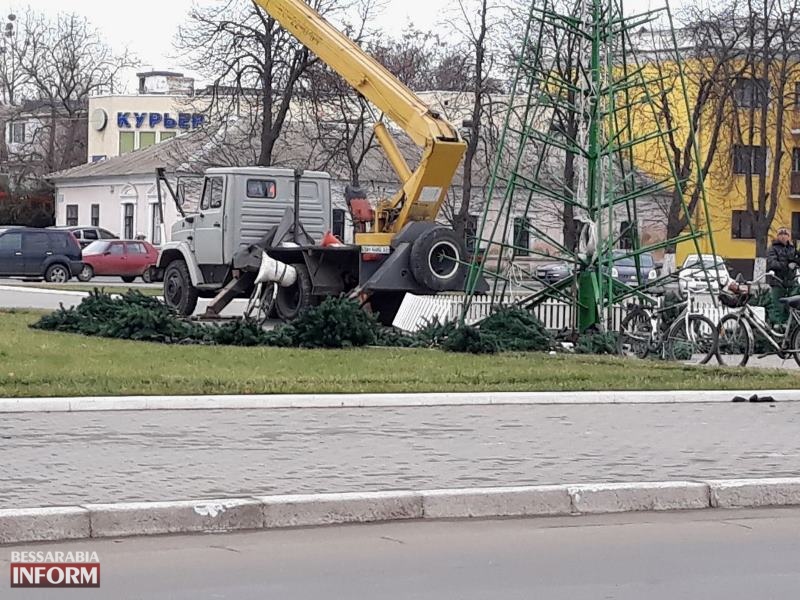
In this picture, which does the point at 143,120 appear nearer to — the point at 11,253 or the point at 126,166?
the point at 126,166

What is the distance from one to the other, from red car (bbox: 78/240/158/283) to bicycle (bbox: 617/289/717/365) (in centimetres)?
3530

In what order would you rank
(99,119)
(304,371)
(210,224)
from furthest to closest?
(99,119)
(210,224)
(304,371)

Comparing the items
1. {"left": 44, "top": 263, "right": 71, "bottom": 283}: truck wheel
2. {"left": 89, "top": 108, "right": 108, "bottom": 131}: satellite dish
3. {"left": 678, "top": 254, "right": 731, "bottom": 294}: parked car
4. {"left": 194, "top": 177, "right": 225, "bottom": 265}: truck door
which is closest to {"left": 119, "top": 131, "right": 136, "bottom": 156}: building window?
{"left": 89, "top": 108, "right": 108, "bottom": 131}: satellite dish

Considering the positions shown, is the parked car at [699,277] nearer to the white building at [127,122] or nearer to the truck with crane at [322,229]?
the truck with crane at [322,229]

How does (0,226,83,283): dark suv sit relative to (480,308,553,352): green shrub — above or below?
above

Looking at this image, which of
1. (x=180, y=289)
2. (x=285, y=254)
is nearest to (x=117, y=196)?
(x=180, y=289)

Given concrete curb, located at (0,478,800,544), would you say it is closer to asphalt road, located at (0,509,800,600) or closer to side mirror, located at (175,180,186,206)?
asphalt road, located at (0,509,800,600)

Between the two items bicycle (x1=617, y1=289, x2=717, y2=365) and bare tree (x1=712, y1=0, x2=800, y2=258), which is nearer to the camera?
bicycle (x1=617, y1=289, x2=717, y2=365)

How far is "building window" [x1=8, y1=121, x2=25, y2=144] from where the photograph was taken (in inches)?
3865

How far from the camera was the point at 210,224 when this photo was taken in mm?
27594

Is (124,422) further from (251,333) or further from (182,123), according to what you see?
(182,123)

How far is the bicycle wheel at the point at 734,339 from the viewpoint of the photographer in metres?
19.6

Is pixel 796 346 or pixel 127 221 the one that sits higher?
→ pixel 127 221
